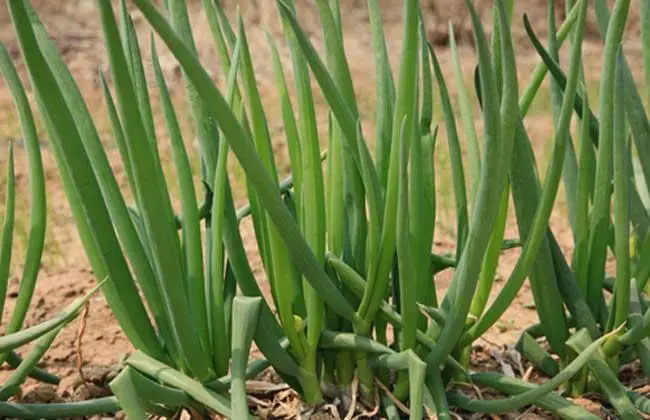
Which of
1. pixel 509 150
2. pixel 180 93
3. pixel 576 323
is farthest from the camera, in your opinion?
pixel 180 93

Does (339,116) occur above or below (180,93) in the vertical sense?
above

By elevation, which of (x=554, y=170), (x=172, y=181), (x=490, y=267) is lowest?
(x=172, y=181)

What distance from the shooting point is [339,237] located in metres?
1.21

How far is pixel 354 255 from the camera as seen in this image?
1.23 metres

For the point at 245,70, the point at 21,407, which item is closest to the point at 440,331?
the point at 245,70

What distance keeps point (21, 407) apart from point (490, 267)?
0.55 m

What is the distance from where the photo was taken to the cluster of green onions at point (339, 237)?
1.07 metres

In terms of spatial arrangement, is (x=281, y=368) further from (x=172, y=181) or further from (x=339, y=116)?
(x=172, y=181)

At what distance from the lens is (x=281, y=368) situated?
1169 millimetres

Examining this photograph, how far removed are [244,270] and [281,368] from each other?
0.12 metres

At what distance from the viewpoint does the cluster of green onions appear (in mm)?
1068

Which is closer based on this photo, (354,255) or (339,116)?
(339,116)

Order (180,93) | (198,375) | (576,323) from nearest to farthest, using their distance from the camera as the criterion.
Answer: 1. (198,375)
2. (576,323)
3. (180,93)

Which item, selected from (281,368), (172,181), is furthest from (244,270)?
(172,181)
